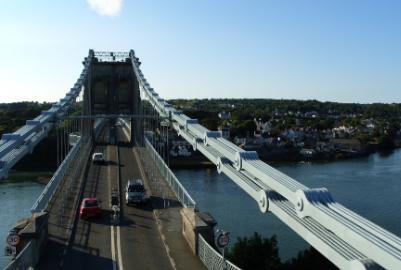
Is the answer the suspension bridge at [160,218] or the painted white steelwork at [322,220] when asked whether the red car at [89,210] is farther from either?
the painted white steelwork at [322,220]

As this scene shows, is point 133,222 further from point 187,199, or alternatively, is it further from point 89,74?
point 89,74

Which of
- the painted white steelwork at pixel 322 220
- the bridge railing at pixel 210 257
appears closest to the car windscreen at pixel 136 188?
the bridge railing at pixel 210 257

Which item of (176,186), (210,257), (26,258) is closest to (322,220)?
(210,257)

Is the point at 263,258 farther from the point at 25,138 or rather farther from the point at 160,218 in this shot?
the point at 25,138

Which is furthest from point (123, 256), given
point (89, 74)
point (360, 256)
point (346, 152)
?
point (346, 152)

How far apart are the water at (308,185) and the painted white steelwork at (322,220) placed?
Result: 15626mm

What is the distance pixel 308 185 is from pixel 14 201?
2373cm

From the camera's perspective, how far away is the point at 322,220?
17.9ft

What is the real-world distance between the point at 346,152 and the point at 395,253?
77.9 metres

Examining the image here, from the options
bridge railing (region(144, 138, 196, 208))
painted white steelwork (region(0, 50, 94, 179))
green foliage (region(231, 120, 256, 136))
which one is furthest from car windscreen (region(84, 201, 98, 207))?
green foliage (region(231, 120, 256, 136))

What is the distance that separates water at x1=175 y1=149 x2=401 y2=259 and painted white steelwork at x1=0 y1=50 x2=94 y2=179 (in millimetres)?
10942

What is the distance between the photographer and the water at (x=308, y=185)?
26305 millimetres

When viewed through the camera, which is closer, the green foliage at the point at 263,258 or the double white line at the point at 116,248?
the double white line at the point at 116,248

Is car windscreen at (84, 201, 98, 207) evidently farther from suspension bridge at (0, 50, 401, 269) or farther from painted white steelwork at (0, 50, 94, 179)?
painted white steelwork at (0, 50, 94, 179)
